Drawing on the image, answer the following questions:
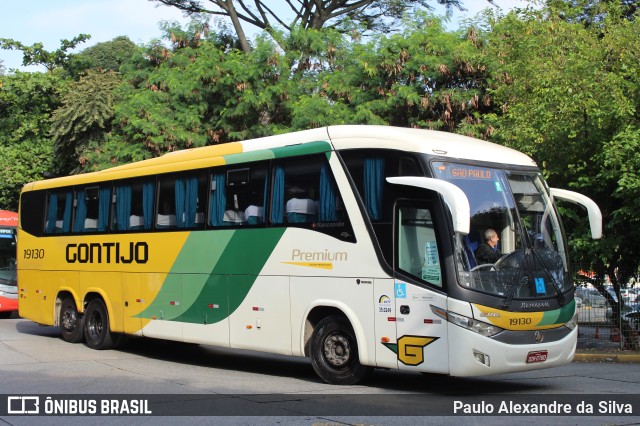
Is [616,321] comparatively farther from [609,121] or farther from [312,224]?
[312,224]

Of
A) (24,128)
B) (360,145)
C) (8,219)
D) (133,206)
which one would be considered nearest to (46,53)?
(24,128)

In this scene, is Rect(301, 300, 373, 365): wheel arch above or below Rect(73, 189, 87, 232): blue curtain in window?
below

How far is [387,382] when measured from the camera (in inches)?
464

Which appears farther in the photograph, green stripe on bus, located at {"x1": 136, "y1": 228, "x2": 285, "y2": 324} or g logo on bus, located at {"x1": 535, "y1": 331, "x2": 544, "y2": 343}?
green stripe on bus, located at {"x1": 136, "y1": 228, "x2": 285, "y2": 324}

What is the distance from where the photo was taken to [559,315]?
34.9 ft

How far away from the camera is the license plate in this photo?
10.2m

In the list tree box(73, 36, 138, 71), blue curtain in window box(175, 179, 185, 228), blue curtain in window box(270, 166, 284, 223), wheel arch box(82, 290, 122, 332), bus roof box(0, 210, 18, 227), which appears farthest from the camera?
tree box(73, 36, 138, 71)

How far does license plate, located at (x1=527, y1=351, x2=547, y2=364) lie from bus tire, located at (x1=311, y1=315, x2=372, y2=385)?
2.17m

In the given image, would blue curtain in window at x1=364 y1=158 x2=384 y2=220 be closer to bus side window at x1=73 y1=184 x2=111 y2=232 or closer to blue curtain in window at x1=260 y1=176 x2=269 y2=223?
blue curtain in window at x1=260 y1=176 x2=269 y2=223

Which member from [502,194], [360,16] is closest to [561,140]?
[502,194]

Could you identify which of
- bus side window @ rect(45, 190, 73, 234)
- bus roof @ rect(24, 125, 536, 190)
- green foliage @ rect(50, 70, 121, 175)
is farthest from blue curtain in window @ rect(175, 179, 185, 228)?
green foliage @ rect(50, 70, 121, 175)

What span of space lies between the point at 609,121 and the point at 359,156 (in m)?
7.03

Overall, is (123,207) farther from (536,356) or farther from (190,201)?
(536,356)

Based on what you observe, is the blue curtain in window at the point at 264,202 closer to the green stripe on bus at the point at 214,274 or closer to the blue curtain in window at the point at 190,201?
the green stripe on bus at the point at 214,274
